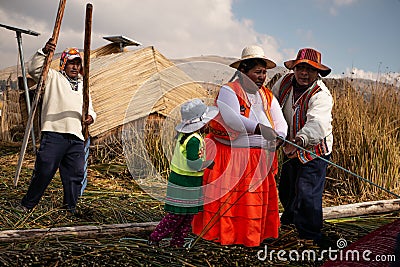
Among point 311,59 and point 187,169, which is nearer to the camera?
point 187,169

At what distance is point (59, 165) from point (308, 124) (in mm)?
2244

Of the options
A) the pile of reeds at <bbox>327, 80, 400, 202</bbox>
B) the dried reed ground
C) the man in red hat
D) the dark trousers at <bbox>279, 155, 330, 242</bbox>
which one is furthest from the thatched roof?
the dark trousers at <bbox>279, 155, 330, 242</bbox>

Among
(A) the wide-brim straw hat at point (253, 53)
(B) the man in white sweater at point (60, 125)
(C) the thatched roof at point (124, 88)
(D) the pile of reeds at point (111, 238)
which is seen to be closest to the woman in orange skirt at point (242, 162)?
(A) the wide-brim straw hat at point (253, 53)

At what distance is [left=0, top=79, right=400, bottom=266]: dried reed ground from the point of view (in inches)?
124

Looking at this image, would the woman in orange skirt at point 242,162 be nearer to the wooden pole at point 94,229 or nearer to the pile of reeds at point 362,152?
the wooden pole at point 94,229

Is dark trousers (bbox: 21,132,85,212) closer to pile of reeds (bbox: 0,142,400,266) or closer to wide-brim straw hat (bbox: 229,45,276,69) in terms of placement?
pile of reeds (bbox: 0,142,400,266)

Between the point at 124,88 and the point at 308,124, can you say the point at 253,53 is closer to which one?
the point at 308,124

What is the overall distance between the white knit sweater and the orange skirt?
1463mm

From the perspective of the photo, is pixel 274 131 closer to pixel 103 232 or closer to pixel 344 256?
pixel 344 256

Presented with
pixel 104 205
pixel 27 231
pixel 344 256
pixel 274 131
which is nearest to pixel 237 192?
pixel 274 131

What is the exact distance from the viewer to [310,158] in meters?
3.57

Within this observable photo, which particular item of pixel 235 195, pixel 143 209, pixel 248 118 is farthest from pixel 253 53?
pixel 143 209

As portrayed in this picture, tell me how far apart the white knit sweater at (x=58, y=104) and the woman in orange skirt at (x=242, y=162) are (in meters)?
1.45

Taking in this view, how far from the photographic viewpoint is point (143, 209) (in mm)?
4637
